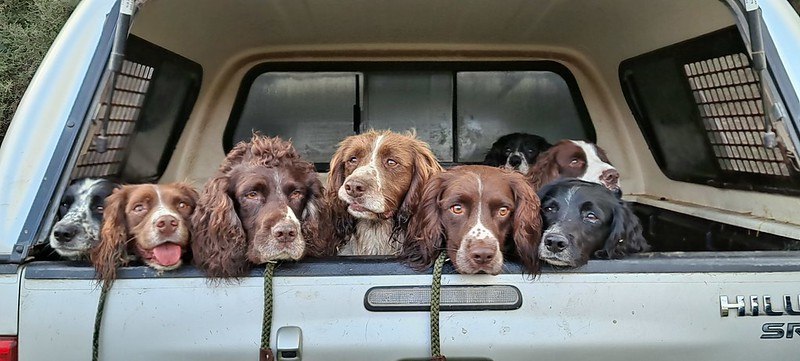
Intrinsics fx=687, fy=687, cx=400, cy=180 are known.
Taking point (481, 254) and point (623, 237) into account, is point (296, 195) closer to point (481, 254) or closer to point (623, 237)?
point (481, 254)

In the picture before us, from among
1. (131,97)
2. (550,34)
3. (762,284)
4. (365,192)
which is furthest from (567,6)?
(131,97)

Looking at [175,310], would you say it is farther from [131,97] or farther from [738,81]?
[738,81]

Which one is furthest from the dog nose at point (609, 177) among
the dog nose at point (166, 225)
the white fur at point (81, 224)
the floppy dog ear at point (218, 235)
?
the white fur at point (81, 224)

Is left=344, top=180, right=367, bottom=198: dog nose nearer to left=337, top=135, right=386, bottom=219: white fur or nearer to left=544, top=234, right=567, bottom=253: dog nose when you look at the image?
left=337, top=135, right=386, bottom=219: white fur

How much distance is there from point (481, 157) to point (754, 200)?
1.92 metres

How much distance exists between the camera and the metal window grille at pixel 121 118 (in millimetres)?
3422

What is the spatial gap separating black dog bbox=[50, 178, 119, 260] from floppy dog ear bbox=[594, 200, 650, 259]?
2026 mm

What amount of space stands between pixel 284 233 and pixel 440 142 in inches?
101

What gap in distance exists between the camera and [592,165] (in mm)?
4207

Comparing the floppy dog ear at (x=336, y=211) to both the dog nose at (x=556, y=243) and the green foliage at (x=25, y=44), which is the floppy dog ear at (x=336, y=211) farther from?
the green foliage at (x=25, y=44)

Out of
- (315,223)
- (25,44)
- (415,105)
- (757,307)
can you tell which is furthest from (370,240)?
(25,44)

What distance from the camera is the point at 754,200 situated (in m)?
3.66

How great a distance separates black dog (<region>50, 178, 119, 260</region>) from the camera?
2.61 m

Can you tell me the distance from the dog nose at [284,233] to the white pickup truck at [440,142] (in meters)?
0.16
